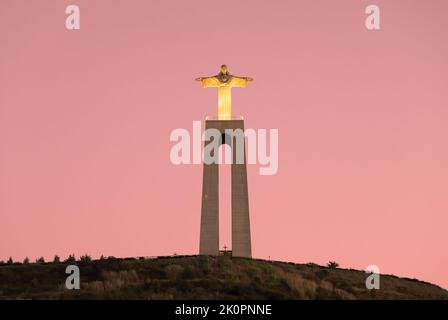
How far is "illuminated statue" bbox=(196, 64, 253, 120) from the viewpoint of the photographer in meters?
73.4

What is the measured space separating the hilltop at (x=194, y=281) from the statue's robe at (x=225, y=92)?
57.2ft

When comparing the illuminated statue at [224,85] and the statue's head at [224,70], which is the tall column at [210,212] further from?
the statue's head at [224,70]

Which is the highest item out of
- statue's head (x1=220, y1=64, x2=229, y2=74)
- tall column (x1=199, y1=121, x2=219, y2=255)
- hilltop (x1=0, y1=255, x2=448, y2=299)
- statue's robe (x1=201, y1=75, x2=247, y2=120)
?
statue's head (x1=220, y1=64, x2=229, y2=74)

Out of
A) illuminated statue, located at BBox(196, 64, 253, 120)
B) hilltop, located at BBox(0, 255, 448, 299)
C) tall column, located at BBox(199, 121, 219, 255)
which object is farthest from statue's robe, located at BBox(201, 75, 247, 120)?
hilltop, located at BBox(0, 255, 448, 299)

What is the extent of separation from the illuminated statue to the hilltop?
57.7ft

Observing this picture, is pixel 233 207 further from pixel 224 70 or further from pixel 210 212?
pixel 224 70

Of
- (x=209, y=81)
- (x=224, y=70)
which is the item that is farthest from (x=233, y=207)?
(x=224, y=70)

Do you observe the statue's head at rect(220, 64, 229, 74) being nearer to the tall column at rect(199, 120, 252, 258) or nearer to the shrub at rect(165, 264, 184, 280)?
the tall column at rect(199, 120, 252, 258)

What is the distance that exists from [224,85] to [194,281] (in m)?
30.3

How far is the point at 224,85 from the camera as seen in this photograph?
242 feet

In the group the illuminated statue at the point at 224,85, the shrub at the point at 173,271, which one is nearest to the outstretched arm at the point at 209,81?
the illuminated statue at the point at 224,85

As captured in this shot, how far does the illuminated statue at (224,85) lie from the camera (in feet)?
241
